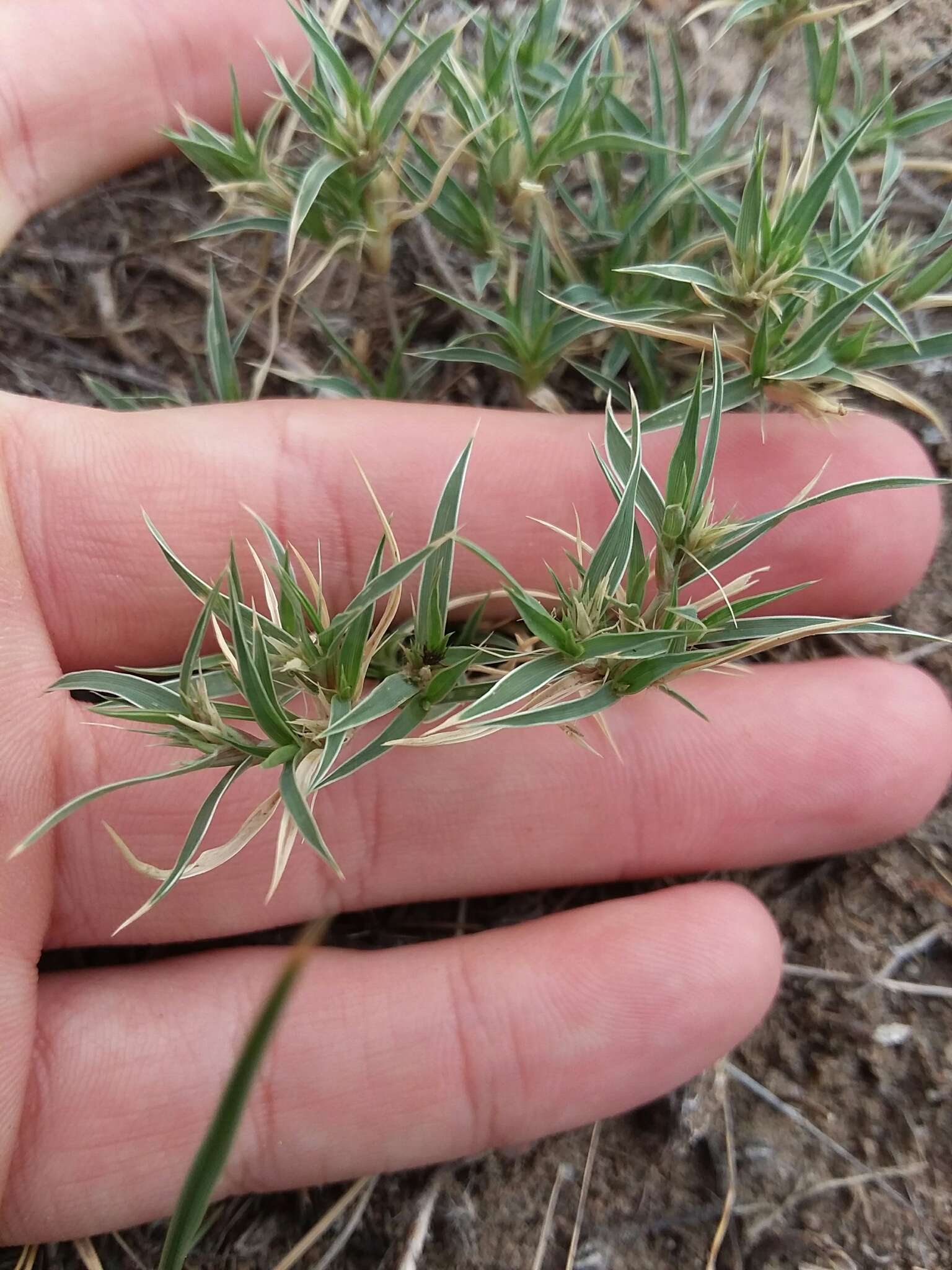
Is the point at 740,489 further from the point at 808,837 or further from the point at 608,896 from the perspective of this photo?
the point at 608,896

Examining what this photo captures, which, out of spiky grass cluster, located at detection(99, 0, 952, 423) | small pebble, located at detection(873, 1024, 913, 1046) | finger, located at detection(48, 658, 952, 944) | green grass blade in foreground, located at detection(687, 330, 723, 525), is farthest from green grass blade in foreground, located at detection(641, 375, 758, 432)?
small pebble, located at detection(873, 1024, 913, 1046)

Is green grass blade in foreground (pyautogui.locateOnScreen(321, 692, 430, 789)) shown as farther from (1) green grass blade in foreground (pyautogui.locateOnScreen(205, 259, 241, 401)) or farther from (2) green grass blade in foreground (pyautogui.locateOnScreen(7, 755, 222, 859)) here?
(1) green grass blade in foreground (pyautogui.locateOnScreen(205, 259, 241, 401))

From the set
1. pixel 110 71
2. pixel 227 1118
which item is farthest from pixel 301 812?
pixel 110 71

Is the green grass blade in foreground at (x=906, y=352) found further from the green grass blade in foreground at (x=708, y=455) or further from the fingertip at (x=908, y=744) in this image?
the fingertip at (x=908, y=744)

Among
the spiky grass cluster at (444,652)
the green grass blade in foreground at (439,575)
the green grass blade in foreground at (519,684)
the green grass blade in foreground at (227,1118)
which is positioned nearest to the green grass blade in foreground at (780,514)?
the spiky grass cluster at (444,652)

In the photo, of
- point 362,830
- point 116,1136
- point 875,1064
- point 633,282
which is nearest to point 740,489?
point 633,282

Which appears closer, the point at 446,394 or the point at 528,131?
the point at 528,131
